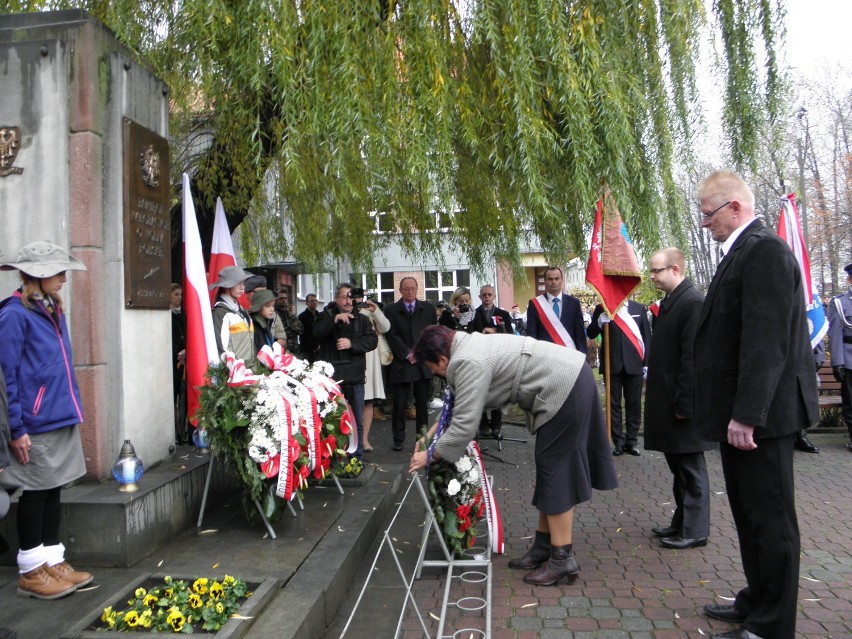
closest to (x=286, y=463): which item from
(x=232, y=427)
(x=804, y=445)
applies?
(x=232, y=427)

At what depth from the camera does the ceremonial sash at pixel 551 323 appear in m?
8.02

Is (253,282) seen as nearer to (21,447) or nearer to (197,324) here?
(197,324)

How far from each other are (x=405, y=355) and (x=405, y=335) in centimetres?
37

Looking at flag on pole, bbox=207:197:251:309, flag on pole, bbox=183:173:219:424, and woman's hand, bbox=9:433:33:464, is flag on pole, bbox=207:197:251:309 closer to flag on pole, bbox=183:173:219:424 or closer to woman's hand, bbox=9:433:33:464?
flag on pole, bbox=183:173:219:424

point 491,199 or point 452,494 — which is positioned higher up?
point 491,199

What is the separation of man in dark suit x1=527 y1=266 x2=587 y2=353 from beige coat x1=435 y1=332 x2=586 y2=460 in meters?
3.93

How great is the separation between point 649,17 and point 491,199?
310 centimetres

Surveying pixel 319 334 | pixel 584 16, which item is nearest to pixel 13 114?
pixel 319 334

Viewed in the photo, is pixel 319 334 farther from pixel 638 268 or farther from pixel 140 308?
pixel 638 268

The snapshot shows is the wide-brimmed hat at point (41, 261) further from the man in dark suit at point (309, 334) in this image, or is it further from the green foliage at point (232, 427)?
the man in dark suit at point (309, 334)

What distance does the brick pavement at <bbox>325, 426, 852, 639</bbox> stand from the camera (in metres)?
3.66

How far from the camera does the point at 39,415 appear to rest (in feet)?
11.8

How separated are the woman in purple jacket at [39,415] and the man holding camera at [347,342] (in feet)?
12.3

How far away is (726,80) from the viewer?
6.70 m
